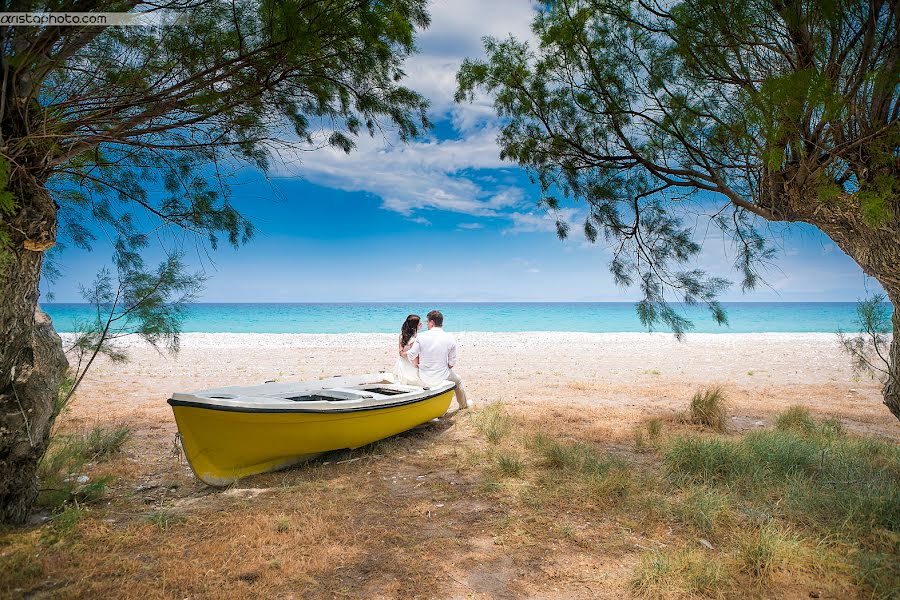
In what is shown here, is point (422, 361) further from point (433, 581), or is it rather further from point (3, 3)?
point (3, 3)

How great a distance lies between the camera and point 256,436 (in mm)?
4277

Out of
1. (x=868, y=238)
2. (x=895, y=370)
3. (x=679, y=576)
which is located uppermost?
(x=868, y=238)

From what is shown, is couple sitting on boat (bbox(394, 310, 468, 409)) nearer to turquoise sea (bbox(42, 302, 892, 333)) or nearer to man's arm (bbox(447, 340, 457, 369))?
man's arm (bbox(447, 340, 457, 369))

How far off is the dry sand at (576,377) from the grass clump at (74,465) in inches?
35.1

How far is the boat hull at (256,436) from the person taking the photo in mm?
4098

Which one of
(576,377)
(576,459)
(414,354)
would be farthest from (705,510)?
(576,377)

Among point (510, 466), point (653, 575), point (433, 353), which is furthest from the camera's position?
point (433, 353)

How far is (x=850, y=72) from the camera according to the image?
143 inches

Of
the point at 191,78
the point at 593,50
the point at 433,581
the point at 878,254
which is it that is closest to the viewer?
the point at 433,581

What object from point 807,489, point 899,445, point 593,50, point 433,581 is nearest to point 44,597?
point 433,581

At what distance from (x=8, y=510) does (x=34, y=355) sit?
114cm

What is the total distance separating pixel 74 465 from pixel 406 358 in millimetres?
4011

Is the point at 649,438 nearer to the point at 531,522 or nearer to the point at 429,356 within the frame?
the point at 531,522

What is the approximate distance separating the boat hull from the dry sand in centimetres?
113
